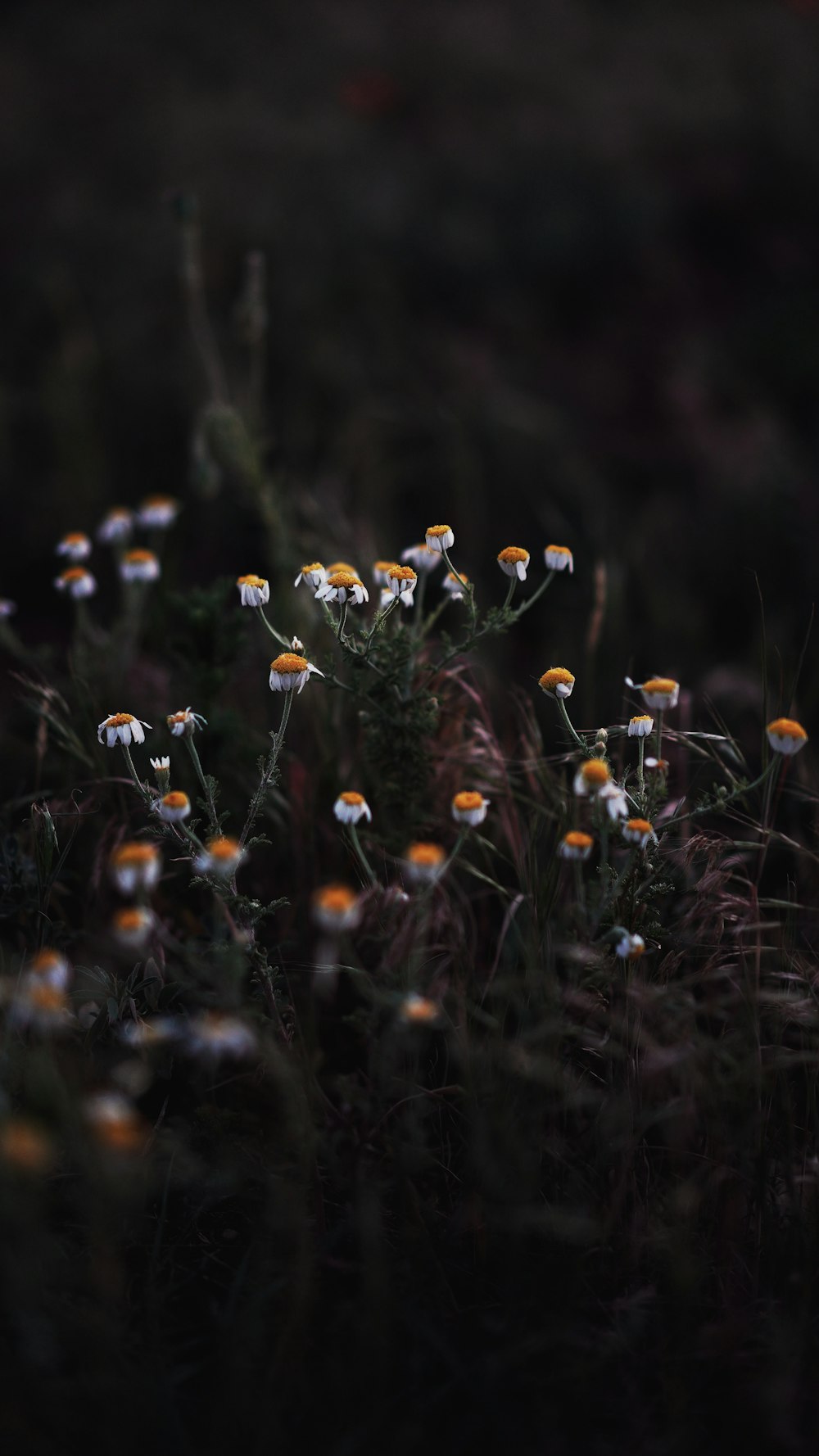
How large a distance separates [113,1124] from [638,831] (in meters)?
0.82

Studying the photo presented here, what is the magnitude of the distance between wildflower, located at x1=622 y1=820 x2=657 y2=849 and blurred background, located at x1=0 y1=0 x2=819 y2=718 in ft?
2.00

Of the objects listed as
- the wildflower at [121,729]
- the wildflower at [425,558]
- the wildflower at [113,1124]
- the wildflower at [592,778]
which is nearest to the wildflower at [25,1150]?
the wildflower at [113,1124]

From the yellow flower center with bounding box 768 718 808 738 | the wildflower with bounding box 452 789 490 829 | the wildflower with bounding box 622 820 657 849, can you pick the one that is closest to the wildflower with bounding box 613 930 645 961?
the wildflower with bounding box 622 820 657 849

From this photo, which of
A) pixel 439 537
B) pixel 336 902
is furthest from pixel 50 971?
pixel 439 537

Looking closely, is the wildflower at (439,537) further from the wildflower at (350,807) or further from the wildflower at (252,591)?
the wildflower at (350,807)

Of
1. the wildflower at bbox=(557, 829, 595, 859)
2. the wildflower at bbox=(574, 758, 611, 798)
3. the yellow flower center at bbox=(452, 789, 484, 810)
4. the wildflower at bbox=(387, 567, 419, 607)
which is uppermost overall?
the wildflower at bbox=(387, 567, 419, 607)

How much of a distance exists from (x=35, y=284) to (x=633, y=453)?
312 centimetres

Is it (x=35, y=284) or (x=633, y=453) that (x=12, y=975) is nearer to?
(x=633, y=453)

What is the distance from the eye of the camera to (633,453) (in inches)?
169

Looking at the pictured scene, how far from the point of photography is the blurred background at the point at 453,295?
3.49 metres

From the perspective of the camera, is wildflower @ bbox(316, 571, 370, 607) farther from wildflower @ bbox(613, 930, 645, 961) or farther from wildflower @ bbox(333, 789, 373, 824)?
wildflower @ bbox(613, 930, 645, 961)

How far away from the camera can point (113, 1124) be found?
1005 mm

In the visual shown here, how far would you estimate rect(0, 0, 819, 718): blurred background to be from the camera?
349 cm

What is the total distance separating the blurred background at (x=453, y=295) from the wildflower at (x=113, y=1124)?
53.8 inches
